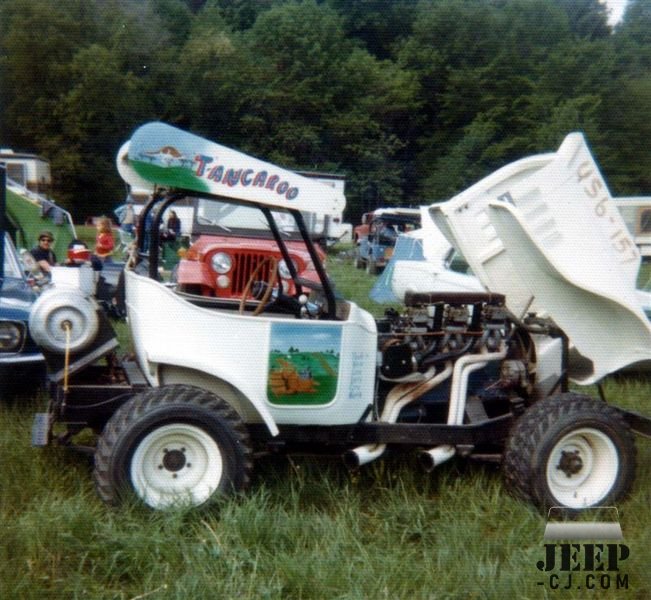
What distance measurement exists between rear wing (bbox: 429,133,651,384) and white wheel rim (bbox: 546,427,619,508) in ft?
1.43

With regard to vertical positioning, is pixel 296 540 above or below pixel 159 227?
below

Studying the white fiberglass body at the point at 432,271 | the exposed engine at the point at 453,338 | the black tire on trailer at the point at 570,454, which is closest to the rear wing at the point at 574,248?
the exposed engine at the point at 453,338

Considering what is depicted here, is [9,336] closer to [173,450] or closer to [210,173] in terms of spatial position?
[173,450]

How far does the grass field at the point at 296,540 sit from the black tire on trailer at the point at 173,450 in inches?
4.3

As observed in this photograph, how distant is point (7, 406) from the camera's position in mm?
5965

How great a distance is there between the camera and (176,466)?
4.24m

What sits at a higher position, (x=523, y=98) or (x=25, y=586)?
(x=523, y=98)

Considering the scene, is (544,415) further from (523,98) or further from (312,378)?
(523,98)

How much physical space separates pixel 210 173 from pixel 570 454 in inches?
97.2

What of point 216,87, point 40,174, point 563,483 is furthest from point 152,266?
point 40,174

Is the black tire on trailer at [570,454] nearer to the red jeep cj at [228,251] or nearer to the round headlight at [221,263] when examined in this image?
the red jeep cj at [228,251]

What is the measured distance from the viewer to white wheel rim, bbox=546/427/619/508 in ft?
15.0

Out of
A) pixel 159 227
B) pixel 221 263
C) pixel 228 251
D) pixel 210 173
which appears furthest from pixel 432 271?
pixel 210 173

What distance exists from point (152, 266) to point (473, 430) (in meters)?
1.99
